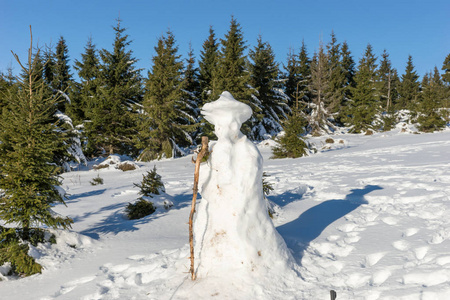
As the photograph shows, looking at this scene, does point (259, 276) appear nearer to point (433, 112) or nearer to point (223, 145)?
point (223, 145)

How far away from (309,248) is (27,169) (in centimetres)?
419

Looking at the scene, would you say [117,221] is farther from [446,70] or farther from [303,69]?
[446,70]

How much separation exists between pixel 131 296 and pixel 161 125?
15.9m

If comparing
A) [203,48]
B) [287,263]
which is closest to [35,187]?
[287,263]

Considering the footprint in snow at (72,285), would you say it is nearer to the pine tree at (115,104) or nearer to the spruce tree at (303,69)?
the pine tree at (115,104)

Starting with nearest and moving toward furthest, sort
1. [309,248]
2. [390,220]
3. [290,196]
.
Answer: [309,248], [390,220], [290,196]

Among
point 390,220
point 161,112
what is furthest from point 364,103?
point 390,220

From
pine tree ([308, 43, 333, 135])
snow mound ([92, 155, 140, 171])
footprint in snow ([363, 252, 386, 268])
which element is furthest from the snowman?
pine tree ([308, 43, 333, 135])

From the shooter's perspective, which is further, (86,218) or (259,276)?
(86,218)

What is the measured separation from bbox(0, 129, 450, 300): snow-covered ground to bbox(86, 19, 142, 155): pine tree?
1433cm

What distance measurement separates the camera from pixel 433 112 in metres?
21.8

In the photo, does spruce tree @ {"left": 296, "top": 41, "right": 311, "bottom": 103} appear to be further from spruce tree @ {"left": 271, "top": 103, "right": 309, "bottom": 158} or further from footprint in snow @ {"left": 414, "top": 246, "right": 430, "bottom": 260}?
footprint in snow @ {"left": 414, "top": 246, "right": 430, "bottom": 260}

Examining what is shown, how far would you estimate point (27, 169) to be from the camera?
376cm

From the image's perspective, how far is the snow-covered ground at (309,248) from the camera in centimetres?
287
